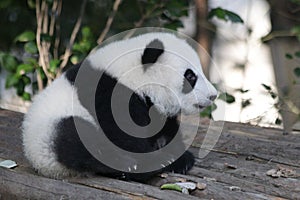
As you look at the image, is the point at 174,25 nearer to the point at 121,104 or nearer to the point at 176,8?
the point at 176,8

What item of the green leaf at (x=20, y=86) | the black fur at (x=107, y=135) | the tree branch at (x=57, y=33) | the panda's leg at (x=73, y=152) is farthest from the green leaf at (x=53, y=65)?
the panda's leg at (x=73, y=152)

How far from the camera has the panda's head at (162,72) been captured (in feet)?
7.57

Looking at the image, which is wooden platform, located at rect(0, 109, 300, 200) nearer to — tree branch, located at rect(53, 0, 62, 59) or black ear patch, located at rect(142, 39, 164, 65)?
black ear patch, located at rect(142, 39, 164, 65)

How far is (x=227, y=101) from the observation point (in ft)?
12.7

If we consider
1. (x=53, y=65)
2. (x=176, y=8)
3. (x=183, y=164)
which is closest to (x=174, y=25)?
(x=176, y=8)

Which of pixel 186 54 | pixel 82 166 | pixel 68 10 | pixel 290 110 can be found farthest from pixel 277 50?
pixel 82 166

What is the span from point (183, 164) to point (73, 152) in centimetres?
55

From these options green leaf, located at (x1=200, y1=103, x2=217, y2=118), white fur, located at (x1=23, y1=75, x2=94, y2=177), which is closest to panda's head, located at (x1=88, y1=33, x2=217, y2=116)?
white fur, located at (x1=23, y1=75, x2=94, y2=177)

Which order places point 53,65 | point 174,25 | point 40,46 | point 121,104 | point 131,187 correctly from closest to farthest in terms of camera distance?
point 131,187
point 121,104
point 53,65
point 174,25
point 40,46

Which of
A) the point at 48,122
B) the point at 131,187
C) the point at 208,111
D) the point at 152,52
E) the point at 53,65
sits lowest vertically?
the point at 131,187

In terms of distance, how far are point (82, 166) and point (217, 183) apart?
0.58 meters

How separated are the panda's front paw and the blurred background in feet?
4.38

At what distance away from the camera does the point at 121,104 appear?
220 cm

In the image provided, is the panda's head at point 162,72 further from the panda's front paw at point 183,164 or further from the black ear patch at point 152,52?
the panda's front paw at point 183,164
